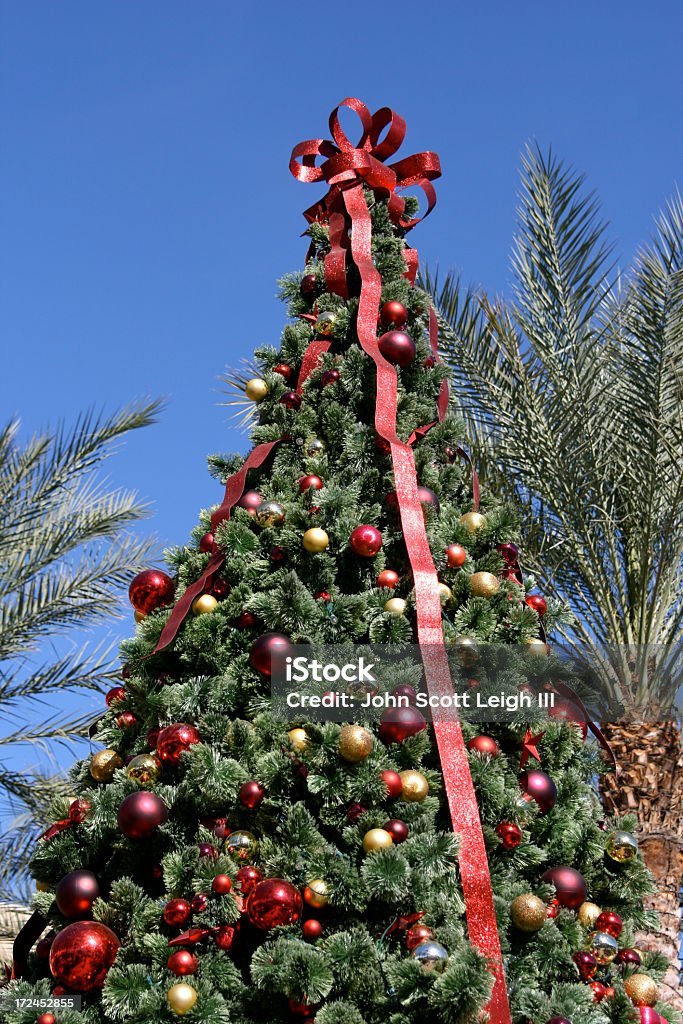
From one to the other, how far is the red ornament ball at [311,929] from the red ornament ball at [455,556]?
3.52 ft

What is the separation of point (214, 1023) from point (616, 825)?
130 cm

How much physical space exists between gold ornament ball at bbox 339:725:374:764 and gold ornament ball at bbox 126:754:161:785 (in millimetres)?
520

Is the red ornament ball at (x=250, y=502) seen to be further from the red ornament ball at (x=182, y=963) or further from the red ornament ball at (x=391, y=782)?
the red ornament ball at (x=182, y=963)

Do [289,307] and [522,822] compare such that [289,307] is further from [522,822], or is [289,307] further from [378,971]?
[378,971]

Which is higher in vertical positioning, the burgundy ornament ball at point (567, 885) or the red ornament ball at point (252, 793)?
the red ornament ball at point (252, 793)

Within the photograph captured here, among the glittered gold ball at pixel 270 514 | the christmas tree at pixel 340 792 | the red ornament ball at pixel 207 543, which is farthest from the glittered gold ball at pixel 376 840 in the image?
the red ornament ball at pixel 207 543

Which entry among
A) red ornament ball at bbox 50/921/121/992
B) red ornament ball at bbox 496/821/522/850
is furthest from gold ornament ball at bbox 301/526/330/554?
red ornament ball at bbox 50/921/121/992

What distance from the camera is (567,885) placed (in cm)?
251

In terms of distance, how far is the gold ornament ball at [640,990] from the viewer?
2490mm

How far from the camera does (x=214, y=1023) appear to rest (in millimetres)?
2131

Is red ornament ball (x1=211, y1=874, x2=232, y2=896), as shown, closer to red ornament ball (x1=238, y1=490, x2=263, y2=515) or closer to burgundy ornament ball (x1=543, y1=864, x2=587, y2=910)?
burgundy ornament ball (x1=543, y1=864, x2=587, y2=910)

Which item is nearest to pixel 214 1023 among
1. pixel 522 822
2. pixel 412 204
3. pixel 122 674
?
pixel 522 822

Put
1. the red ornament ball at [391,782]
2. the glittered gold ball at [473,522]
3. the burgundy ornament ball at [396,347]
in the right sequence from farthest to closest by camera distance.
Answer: the burgundy ornament ball at [396,347], the glittered gold ball at [473,522], the red ornament ball at [391,782]

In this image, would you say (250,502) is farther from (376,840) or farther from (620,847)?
(620,847)
